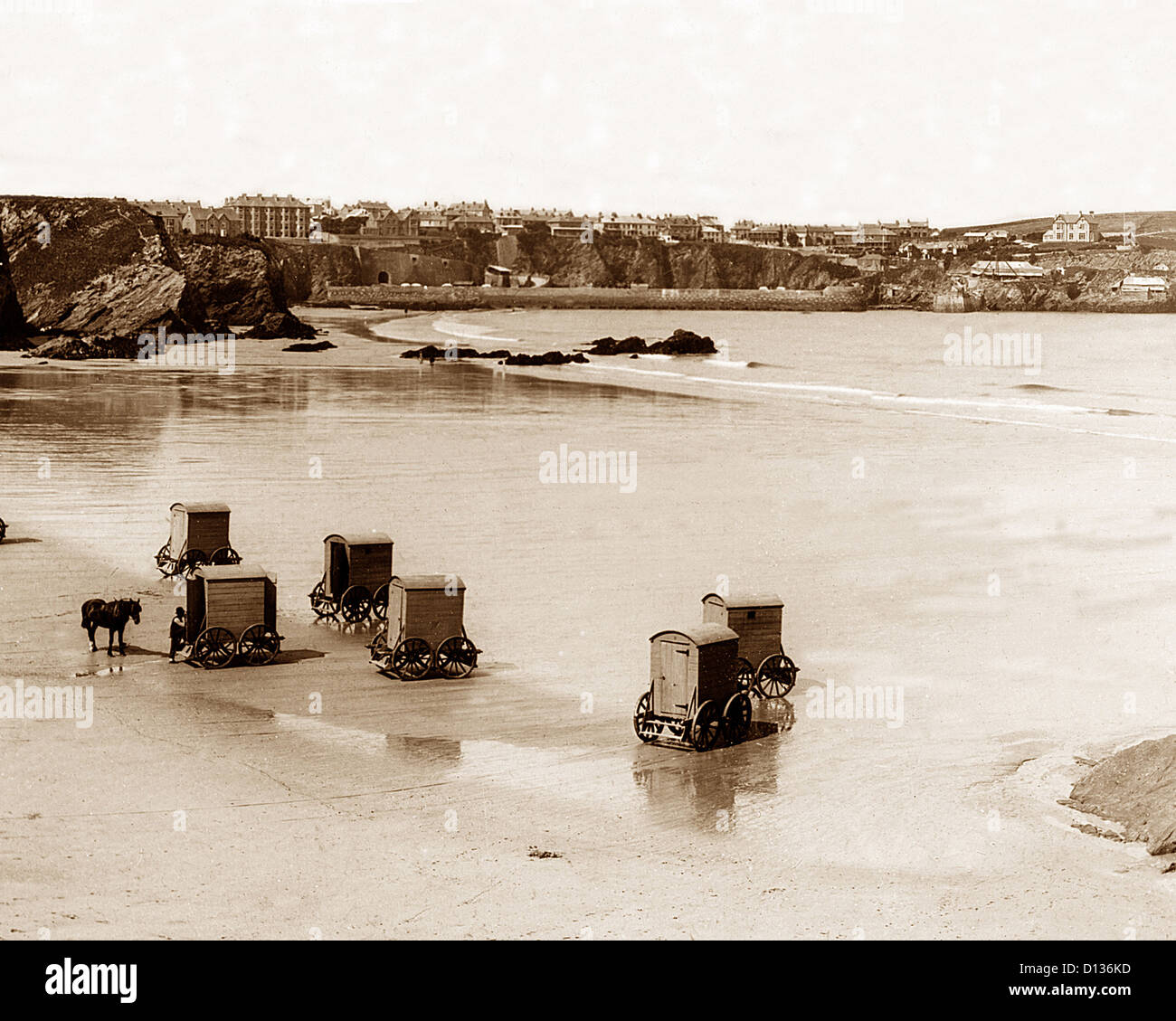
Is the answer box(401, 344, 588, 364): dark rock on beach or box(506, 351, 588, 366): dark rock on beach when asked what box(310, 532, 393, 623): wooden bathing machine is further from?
box(506, 351, 588, 366): dark rock on beach

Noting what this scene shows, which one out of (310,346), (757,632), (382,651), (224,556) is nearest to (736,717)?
(757,632)

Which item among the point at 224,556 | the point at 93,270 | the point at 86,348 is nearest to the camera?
the point at 224,556

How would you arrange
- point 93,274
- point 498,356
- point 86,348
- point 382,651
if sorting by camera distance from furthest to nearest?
1. point 93,274
2. point 498,356
3. point 86,348
4. point 382,651

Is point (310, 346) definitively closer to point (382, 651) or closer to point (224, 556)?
point (224, 556)

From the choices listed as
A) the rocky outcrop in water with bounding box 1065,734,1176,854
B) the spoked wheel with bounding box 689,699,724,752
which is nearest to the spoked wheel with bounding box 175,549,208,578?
the spoked wheel with bounding box 689,699,724,752

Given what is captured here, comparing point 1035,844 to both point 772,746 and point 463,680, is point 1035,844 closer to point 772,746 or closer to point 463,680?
point 772,746

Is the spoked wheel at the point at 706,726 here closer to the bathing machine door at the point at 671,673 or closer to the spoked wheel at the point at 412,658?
the bathing machine door at the point at 671,673
